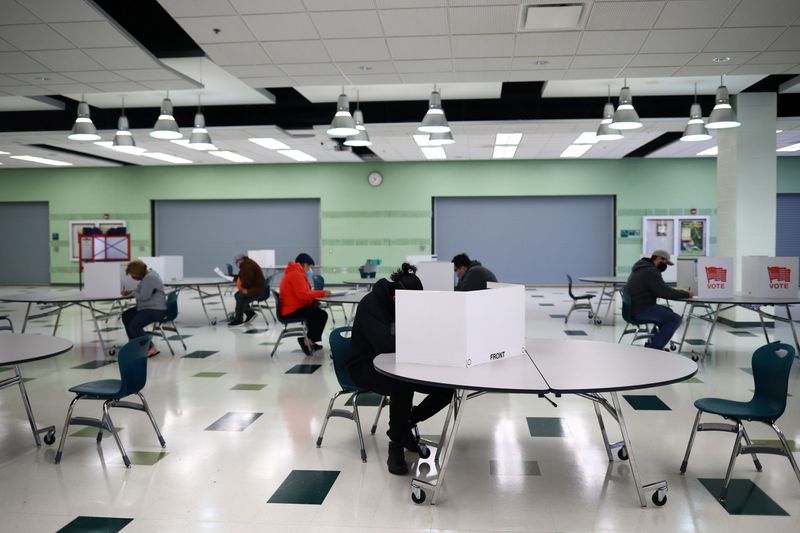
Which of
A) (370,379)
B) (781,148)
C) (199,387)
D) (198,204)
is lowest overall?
(199,387)

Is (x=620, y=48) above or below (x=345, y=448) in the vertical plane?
above

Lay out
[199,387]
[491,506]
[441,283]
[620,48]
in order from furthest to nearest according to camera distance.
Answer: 1. [441,283]
2. [620,48]
3. [199,387]
4. [491,506]

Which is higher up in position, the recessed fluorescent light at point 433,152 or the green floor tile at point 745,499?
the recessed fluorescent light at point 433,152

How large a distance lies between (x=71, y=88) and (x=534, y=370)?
7.32m

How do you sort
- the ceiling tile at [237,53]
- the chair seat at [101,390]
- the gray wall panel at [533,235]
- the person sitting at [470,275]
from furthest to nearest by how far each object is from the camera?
1. the gray wall panel at [533,235]
2. the person sitting at [470,275]
3. the ceiling tile at [237,53]
4. the chair seat at [101,390]

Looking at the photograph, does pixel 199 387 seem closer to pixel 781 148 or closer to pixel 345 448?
pixel 345 448

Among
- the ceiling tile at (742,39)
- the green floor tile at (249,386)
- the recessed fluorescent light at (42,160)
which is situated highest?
the recessed fluorescent light at (42,160)

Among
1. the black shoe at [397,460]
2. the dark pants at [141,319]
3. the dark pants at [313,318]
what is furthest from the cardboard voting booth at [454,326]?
the dark pants at [141,319]

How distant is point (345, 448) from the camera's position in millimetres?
3842

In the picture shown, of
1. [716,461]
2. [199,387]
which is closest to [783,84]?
[716,461]

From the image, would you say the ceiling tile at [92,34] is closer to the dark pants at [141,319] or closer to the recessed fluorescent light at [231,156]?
the dark pants at [141,319]

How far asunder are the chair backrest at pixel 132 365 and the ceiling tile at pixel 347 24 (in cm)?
322

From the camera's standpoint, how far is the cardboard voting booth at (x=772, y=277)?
669cm

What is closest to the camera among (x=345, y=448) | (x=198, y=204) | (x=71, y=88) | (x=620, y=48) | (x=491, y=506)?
(x=491, y=506)
